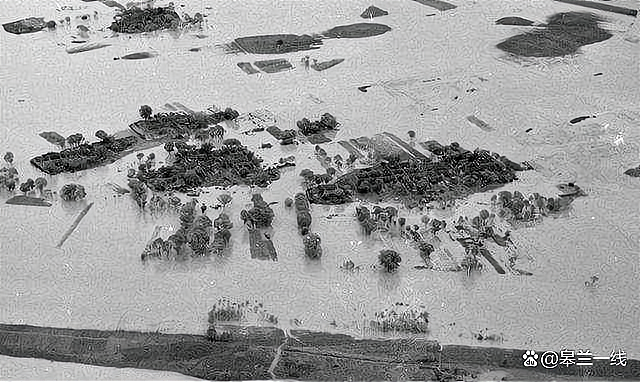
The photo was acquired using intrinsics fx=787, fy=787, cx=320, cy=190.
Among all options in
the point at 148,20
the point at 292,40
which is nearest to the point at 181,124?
the point at 292,40

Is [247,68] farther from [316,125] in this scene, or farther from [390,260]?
[390,260]

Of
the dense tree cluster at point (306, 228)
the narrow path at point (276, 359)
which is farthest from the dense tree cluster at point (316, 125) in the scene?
the narrow path at point (276, 359)

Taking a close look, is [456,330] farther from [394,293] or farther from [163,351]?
[163,351]

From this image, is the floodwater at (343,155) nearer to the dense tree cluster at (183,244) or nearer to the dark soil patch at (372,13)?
the dense tree cluster at (183,244)

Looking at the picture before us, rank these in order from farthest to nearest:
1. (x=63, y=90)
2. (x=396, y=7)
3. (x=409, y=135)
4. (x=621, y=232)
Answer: (x=396, y=7) → (x=63, y=90) → (x=409, y=135) → (x=621, y=232)

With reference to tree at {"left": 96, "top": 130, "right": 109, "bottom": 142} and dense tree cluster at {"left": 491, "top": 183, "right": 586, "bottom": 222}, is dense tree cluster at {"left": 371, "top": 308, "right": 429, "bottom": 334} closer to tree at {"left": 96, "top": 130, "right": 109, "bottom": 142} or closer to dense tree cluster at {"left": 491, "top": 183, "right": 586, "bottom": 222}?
dense tree cluster at {"left": 491, "top": 183, "right": 586, "bottom": 222}

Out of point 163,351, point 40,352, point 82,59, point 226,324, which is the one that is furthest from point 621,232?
Answer: point 82,59

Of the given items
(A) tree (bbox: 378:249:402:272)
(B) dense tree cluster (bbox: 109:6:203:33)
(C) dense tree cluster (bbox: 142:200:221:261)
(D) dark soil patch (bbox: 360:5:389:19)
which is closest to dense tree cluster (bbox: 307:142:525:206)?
(A) tree (bbox: 378:249:402:272)
